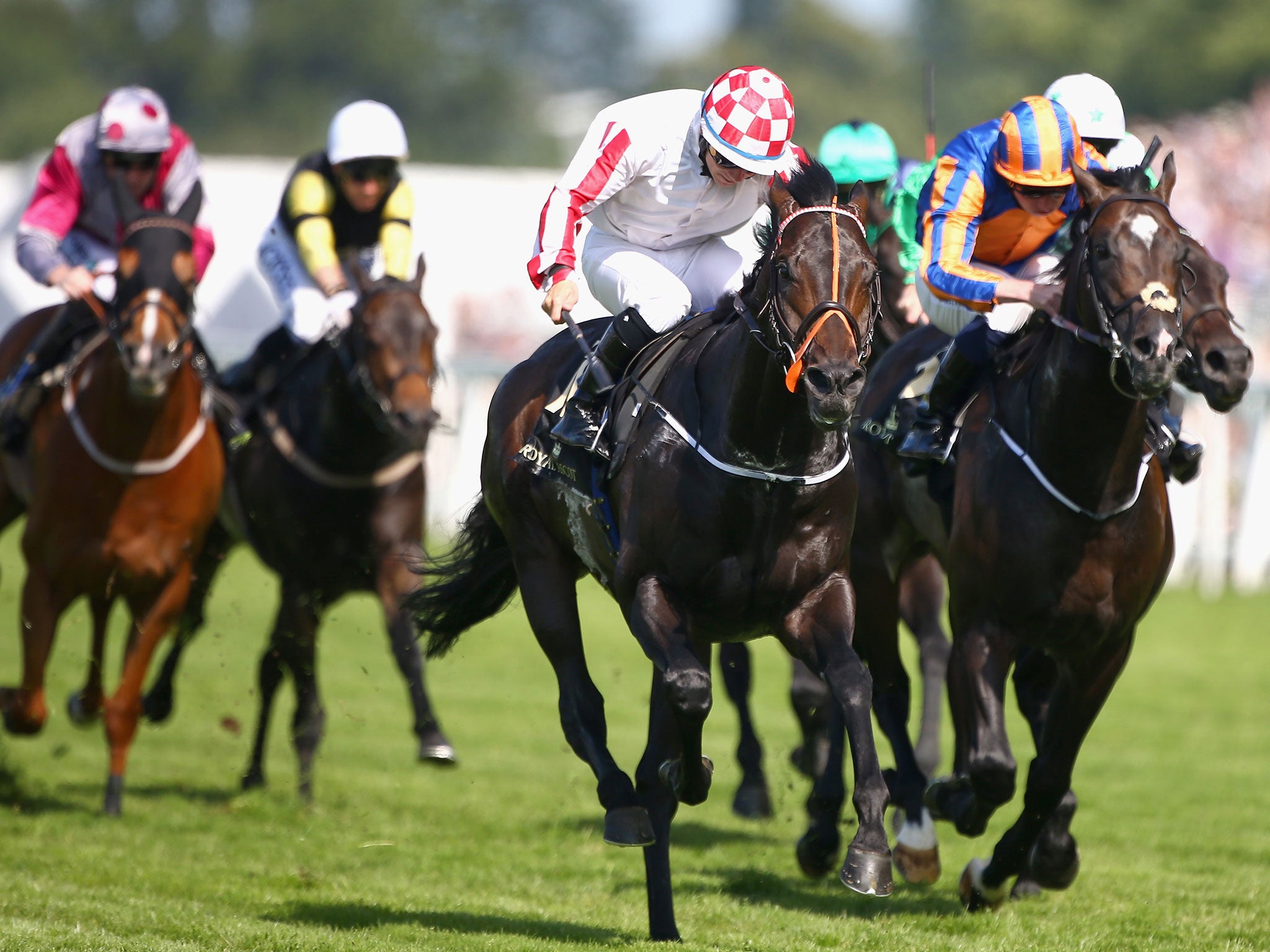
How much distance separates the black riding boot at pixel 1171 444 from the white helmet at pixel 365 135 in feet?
12.6

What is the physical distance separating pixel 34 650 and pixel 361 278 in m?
2.17

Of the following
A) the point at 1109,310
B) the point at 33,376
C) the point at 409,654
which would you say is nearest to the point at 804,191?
the point at 1109,310

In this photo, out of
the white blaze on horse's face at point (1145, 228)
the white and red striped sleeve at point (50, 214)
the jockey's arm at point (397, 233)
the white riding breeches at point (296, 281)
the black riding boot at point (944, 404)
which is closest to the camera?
the white blaze on horse's face at point (1145, 228)

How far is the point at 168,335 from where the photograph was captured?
6.94 meters

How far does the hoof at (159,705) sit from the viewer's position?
350 inches

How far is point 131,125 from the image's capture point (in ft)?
25.3

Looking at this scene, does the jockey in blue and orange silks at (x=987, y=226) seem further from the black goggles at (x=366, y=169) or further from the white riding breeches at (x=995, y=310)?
the black goggles at (x=366, y=169)

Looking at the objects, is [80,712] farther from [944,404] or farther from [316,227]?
[944,404]

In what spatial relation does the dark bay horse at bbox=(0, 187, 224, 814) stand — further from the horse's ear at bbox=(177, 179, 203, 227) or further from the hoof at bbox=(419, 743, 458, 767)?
the hoof at bbox=(419, 743, 458, 767)

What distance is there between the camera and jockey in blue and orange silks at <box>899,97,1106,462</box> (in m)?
5.87

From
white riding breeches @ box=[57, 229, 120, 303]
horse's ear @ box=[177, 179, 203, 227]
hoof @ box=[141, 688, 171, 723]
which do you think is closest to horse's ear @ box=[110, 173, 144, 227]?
horse's ear @ box=[177, 179, 203, 227]

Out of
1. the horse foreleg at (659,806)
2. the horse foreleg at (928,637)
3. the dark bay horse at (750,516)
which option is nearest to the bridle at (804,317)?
the dark bay horse at (750,516)

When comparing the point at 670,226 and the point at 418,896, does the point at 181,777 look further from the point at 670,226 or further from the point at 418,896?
the point at 670,226

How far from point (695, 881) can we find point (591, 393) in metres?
2.05
